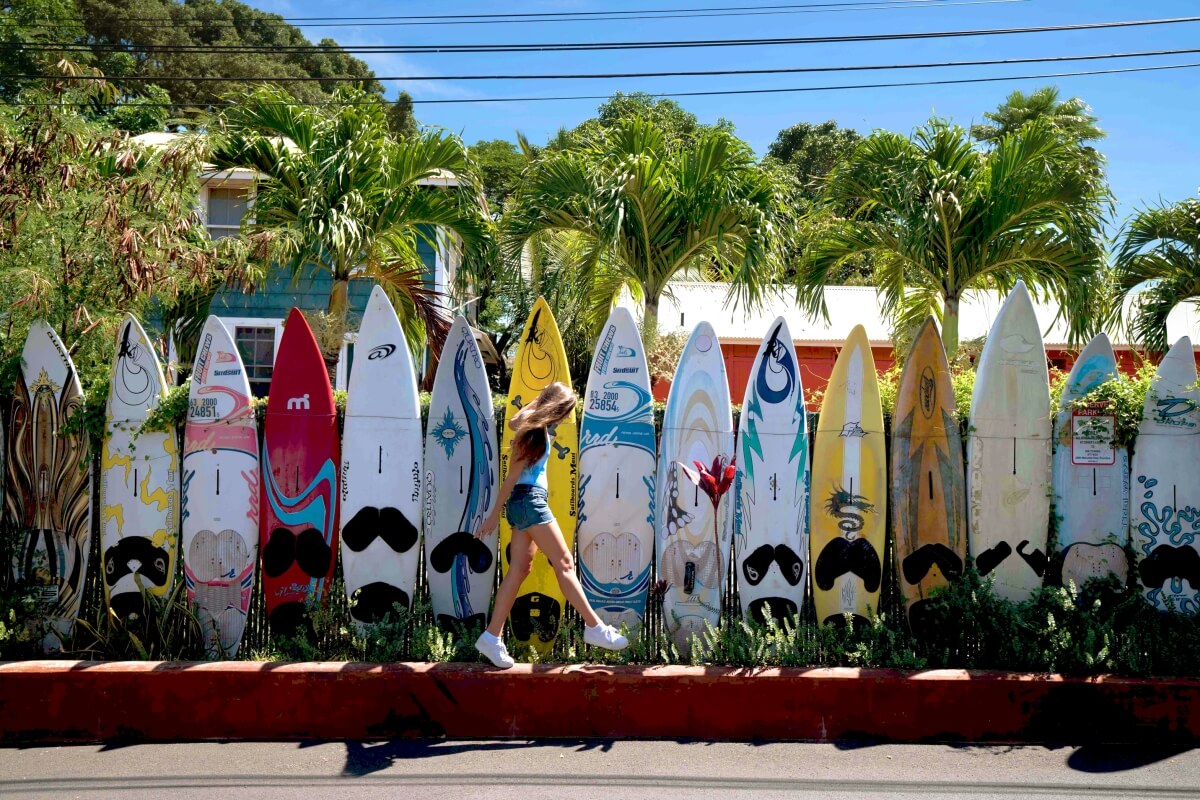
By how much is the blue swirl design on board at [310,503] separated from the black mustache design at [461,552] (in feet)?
1.70

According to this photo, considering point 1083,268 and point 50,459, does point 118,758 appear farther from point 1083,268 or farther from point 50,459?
point 1083,268

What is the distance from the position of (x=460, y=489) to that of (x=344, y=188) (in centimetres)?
325

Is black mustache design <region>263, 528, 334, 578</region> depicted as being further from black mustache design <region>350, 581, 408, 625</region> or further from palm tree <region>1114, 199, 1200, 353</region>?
palm tree <region>1114, 199, 1200, 353</region>

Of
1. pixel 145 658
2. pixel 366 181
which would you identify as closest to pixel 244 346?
pixel 366 181

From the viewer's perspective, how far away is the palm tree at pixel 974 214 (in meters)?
6.73

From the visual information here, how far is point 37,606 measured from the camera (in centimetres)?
452

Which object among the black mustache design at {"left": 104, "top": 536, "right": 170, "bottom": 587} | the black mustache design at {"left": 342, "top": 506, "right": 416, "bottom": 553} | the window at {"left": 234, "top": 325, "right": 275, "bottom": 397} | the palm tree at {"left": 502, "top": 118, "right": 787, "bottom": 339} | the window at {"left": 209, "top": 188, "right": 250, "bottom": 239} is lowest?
the black mustache design at {"left": 104, "top": 536, "right": 170, "bottom": 587}

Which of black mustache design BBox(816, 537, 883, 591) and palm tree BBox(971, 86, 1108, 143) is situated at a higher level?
palm tree BBox(971, 86, 1108, 143)

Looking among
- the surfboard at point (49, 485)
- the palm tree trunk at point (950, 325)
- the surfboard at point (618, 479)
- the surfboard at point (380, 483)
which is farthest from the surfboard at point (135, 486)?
the palm tree trunk at point (950, 325)

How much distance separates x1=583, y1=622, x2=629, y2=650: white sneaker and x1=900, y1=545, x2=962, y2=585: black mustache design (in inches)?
58.5

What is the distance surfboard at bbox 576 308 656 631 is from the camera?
465cm

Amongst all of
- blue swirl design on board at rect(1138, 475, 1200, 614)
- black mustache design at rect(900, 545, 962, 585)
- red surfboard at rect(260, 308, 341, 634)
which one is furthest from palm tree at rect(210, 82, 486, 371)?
A: blue swirl design on board at rect(1138, 475, 1200, 614)

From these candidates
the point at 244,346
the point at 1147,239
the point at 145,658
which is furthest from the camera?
the point at 244,346

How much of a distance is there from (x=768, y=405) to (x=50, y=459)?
138 inches
